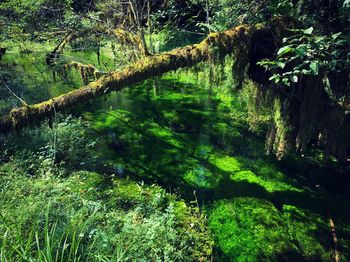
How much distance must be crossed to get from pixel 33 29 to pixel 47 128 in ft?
16.3

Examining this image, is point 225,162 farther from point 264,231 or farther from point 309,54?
point 309,54

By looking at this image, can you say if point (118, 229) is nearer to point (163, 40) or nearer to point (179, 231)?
point (179, 231)

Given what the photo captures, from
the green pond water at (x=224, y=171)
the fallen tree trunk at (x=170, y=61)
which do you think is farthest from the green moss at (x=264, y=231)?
the fallen tree trunk at (x=170, y=61)

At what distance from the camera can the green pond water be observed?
445 cm

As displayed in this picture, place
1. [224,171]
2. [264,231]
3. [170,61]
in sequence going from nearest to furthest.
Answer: [264,231] → [170,61] → [224,171]

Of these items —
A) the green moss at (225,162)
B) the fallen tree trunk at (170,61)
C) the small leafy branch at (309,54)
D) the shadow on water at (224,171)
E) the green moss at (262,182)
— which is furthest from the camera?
the green moss at (225,162)

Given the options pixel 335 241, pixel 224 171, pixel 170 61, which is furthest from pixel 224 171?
pixel 170 61

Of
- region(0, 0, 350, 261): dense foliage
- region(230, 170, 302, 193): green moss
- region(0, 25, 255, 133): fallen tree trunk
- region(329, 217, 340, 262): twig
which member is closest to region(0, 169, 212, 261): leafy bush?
region(0, 0, 350, 261): dense foliage

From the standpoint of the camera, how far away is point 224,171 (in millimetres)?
6023

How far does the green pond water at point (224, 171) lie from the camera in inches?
175

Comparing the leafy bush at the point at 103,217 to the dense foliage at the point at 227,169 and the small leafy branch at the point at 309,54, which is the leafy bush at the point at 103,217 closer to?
the dense foliage at the point at 227,169

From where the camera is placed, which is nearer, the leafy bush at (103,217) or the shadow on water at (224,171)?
the leafy bush at (103,217)

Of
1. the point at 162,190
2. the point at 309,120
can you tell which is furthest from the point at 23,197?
the point at 309,120

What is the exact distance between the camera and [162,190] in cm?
539
